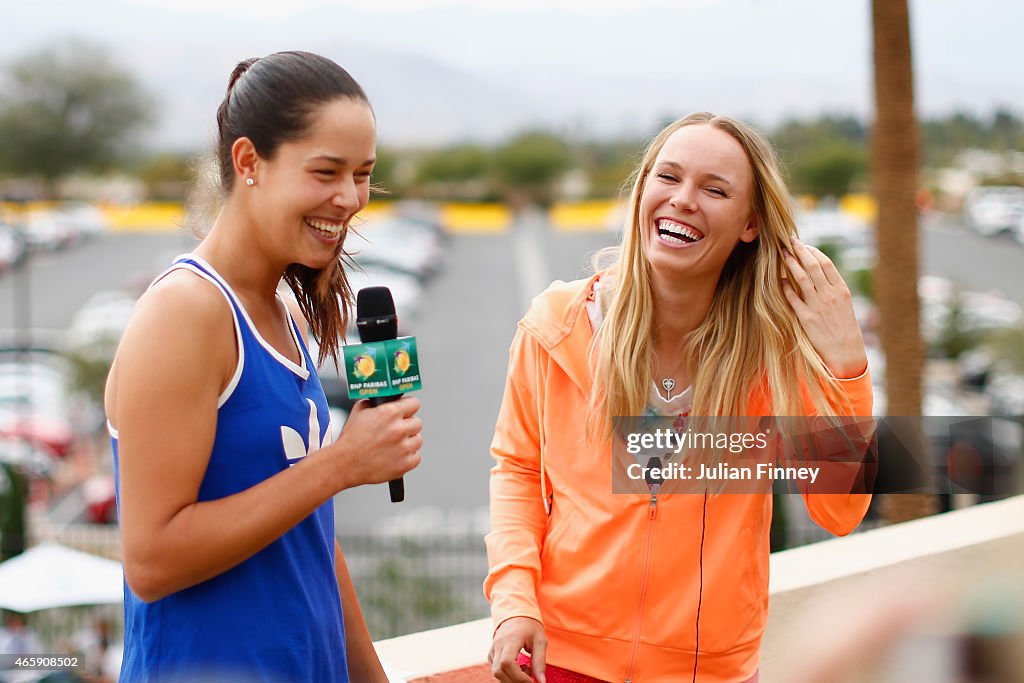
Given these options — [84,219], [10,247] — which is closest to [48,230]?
[84,219]

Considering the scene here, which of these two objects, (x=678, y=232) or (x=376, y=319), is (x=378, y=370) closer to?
(x=376, y=319)

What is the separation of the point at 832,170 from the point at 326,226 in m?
44.5

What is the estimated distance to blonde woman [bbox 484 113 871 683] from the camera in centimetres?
185

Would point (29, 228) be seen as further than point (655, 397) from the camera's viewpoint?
Yes

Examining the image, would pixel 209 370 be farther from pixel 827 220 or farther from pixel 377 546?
pixel 827 220

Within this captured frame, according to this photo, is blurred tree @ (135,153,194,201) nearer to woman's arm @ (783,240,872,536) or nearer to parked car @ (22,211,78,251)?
parked car @ (22,211,78,251)

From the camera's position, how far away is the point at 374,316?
168cm

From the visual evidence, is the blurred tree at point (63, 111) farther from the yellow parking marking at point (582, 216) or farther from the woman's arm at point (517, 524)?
the woman's arm at point (517, 524)

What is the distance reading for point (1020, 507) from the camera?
3.58 m

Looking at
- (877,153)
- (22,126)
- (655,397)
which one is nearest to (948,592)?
(655,397)

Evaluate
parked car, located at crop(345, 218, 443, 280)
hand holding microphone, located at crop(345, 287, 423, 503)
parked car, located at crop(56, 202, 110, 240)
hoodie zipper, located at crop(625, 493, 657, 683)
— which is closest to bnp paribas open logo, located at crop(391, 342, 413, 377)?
hand holding microphone, located at crop(345, 287, 423, 503)

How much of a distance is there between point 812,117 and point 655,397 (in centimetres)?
5879

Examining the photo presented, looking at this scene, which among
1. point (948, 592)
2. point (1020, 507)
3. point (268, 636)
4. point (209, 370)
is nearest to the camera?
point (948, 592)

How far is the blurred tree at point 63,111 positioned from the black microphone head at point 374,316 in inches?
1831
